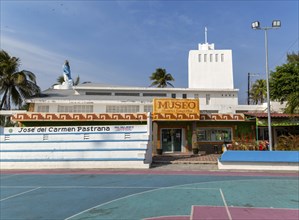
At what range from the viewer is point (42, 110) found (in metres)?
25.0

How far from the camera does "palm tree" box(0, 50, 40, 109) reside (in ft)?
100

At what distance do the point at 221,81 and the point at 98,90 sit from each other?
59.0 feet

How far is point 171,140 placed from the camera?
23.7 metres

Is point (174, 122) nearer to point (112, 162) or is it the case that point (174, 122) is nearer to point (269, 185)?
point (112, 162)

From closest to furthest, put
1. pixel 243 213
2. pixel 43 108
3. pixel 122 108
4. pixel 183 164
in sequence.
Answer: pixel 243 213, pixel 183 164, pixel 43 108, pixel 122 108

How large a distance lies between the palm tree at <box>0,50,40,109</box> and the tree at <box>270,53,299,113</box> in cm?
2687

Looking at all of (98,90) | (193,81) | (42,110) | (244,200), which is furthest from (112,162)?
(193,81)

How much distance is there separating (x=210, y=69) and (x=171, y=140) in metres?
17.6

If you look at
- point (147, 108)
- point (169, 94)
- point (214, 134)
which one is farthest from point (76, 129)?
point (169, 94)

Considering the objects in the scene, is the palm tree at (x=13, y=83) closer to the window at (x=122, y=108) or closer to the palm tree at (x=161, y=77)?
the window at (x=122, y=108)

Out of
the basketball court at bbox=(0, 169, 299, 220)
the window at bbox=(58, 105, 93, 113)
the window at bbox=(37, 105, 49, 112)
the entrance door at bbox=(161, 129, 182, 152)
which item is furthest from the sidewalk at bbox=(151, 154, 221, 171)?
the window at bbox=(37, 105, 49, 112)

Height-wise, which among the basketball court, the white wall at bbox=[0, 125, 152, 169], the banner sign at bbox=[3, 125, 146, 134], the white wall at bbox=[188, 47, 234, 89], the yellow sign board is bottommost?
the basketball court

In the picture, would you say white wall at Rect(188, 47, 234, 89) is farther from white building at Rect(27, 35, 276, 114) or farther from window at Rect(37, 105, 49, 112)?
window at Rect(37, 105, 49, 112)

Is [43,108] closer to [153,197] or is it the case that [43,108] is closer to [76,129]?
[76,129]
